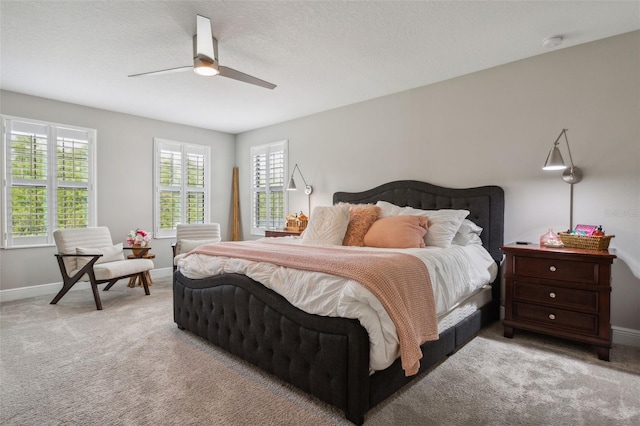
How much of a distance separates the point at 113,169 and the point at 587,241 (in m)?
5.72

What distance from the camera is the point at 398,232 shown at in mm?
2969

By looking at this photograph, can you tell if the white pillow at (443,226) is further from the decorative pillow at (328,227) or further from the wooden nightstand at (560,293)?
the decorative pillow at (328,227)

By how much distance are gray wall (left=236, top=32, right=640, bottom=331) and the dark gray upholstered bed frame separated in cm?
32

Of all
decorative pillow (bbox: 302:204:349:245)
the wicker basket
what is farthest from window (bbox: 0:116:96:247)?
the wicker basket

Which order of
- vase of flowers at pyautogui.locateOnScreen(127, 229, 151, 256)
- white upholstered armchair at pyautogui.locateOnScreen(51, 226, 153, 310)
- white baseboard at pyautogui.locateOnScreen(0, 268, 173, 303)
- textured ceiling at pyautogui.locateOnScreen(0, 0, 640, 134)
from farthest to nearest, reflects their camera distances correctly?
1. vase of flowers at pyautogui.locateOnScreen(127, 229, 151, 256)
2. white baseboard at pyautogui.locateOnScreen(0, 268, 173, 303)
3. white upholstered armchair at pyautogui.locateOnScreen(51, 226, 153, 310)
4. textured ceiling at pyautogui.locateOnScreen(0, 0, 640, 134)

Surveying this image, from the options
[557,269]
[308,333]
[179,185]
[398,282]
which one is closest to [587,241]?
[557,269]

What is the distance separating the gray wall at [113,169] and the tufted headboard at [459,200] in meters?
3.39

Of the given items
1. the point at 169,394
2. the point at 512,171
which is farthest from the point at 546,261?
the point at 169,394

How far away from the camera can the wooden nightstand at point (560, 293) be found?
→ 8.11ft

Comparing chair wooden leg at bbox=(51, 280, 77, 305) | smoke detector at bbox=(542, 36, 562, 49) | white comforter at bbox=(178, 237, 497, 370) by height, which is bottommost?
chair wooden leg at bbox=(51, 280, 77, 305)

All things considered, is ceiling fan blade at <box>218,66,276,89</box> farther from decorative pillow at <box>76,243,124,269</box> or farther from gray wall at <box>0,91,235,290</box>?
gray wall at <box>0,91,235,290</box>

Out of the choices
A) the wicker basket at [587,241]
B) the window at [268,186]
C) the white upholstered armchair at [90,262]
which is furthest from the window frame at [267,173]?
the wicker basket at [587,241]

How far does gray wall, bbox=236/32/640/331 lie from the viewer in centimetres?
277

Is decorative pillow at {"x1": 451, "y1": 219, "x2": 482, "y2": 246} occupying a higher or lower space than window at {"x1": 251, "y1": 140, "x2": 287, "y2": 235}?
lower
